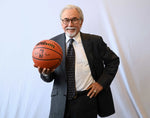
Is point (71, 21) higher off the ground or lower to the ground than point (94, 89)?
higher

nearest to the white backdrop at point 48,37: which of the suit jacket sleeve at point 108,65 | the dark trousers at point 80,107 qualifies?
the suit jacket sleeve at point 108,65

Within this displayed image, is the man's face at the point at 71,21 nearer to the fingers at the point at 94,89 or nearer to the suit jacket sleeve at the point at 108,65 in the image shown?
the suit jacket sleeve at the point at 108,65

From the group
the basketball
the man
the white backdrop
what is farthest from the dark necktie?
the white backdrop

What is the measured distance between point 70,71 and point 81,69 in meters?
0.08

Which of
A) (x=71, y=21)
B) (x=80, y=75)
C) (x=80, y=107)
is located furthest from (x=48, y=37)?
(x=80, y=107)

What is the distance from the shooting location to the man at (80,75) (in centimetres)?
105

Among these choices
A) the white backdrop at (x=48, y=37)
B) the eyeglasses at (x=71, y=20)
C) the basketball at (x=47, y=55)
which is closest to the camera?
the basketball at (x=47, y=55)

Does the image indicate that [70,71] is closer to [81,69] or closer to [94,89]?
[81,69]

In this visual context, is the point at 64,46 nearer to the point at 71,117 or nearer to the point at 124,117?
the point at 71,117

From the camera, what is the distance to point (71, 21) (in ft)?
3.46

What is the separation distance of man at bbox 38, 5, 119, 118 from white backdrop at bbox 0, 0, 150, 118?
0.69 metres

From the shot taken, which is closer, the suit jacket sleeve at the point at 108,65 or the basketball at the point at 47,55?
the basketball at the point at 47,55

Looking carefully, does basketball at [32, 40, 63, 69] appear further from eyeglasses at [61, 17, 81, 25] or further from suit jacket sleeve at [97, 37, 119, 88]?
suit jacket sleeve at [97, 37, 119, 88]

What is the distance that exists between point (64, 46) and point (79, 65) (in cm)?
18
